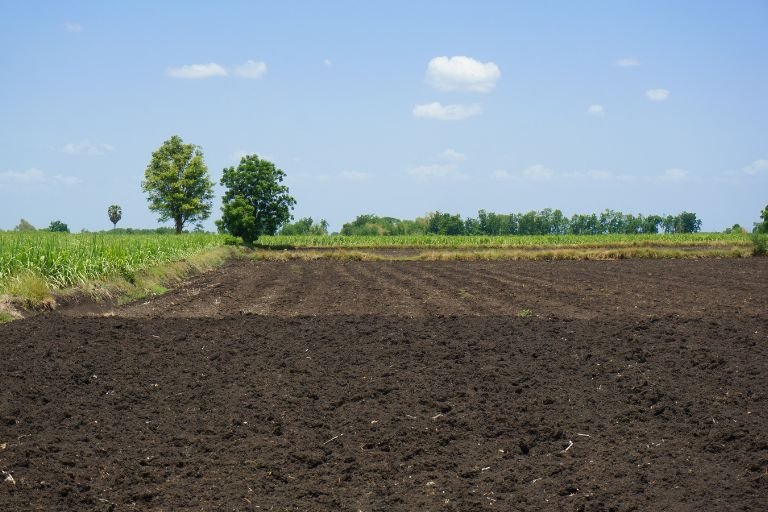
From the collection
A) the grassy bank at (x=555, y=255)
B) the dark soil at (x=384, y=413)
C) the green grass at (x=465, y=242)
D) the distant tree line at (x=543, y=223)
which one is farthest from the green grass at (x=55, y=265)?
the distant tree line at (x=543, y=223)

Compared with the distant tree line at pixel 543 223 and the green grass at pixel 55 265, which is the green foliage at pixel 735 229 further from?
the green grass at pixel 55 265

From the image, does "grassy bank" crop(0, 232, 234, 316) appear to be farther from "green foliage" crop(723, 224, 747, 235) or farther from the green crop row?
"green foliage" crop(723, 224, 747, 235)

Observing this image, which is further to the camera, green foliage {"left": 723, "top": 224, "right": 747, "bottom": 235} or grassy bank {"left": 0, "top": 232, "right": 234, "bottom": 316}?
green foliage {"left": 723, "top": 224, "right": 747, "bottom": 235}

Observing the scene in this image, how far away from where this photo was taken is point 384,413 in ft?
29.0

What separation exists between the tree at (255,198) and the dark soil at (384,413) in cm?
5021

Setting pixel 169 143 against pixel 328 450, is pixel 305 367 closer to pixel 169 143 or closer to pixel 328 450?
pixel 328 450

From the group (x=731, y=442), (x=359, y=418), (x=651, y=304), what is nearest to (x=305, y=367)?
(x=359, y=418)

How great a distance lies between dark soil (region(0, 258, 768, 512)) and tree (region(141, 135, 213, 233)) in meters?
77.2

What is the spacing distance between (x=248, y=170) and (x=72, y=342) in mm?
56541

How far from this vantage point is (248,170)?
66875mm

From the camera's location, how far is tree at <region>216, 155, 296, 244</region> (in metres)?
63.8

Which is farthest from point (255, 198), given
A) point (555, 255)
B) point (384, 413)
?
point (384, 413)

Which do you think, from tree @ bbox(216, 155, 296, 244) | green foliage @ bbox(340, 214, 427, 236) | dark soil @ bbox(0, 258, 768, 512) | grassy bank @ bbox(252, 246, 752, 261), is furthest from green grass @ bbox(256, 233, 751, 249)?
dark soil @ bbox(0, 258, 768, 512)

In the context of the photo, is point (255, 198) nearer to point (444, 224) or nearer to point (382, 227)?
point (382, 227)
